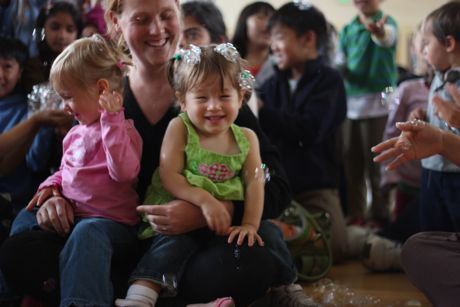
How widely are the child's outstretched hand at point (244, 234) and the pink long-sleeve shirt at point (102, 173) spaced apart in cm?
26

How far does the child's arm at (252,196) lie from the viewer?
1.41 m

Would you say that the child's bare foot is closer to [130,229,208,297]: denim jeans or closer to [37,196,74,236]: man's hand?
[130,229,208,297]: denim jeans

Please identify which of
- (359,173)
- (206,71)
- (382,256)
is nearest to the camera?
(206,71)

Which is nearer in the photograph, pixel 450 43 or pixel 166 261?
pixel 166 261

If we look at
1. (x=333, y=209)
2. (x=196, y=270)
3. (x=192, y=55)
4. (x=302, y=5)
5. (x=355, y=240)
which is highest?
(x=302, y=5)

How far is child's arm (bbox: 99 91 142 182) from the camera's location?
1.42 meters

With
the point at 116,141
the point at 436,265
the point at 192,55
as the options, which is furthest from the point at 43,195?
the point at 436,265

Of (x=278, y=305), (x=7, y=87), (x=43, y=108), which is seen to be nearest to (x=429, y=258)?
(x=278, y=305)

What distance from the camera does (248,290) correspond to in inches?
56.1

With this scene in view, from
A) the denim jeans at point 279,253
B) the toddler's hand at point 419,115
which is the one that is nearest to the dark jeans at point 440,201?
the toddler's hand at point 419,115

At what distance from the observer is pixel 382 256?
2.15 meters

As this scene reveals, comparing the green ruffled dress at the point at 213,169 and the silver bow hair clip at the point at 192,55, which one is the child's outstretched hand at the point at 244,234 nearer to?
the green ruffled dress at the point at 213,169

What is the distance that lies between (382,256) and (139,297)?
3.43 feet

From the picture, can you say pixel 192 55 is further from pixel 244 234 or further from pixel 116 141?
pixel 244 234
